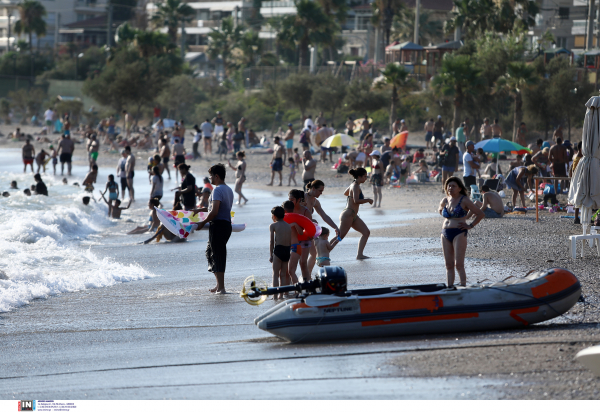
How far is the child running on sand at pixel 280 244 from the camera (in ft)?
26.0

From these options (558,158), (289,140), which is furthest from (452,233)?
(289,140)

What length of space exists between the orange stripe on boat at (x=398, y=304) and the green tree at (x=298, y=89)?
34943mm

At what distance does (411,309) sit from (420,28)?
165 ft

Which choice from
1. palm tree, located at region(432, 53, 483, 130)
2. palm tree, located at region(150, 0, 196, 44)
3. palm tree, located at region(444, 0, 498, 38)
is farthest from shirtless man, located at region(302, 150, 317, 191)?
palm tree, located at region(150, 0, 196, 44)

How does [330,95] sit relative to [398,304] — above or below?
above

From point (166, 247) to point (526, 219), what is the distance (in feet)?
24.5

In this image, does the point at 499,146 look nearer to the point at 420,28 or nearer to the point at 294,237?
the point at 294,237

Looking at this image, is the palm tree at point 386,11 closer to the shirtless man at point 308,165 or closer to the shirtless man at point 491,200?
the shirtless man at point 308,165

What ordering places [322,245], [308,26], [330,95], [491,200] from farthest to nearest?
1. [308,26]
2. [330,95]
3. [491,200]
4. [322,245]

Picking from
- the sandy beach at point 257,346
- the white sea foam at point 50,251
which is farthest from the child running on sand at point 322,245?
the white sea foam at point 50,251

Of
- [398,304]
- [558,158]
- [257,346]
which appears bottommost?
[257,346]

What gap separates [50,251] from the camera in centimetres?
1351

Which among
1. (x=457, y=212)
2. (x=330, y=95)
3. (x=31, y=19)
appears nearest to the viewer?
(x=457, y=212)

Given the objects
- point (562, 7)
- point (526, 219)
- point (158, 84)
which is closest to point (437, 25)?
point (562, 7)
